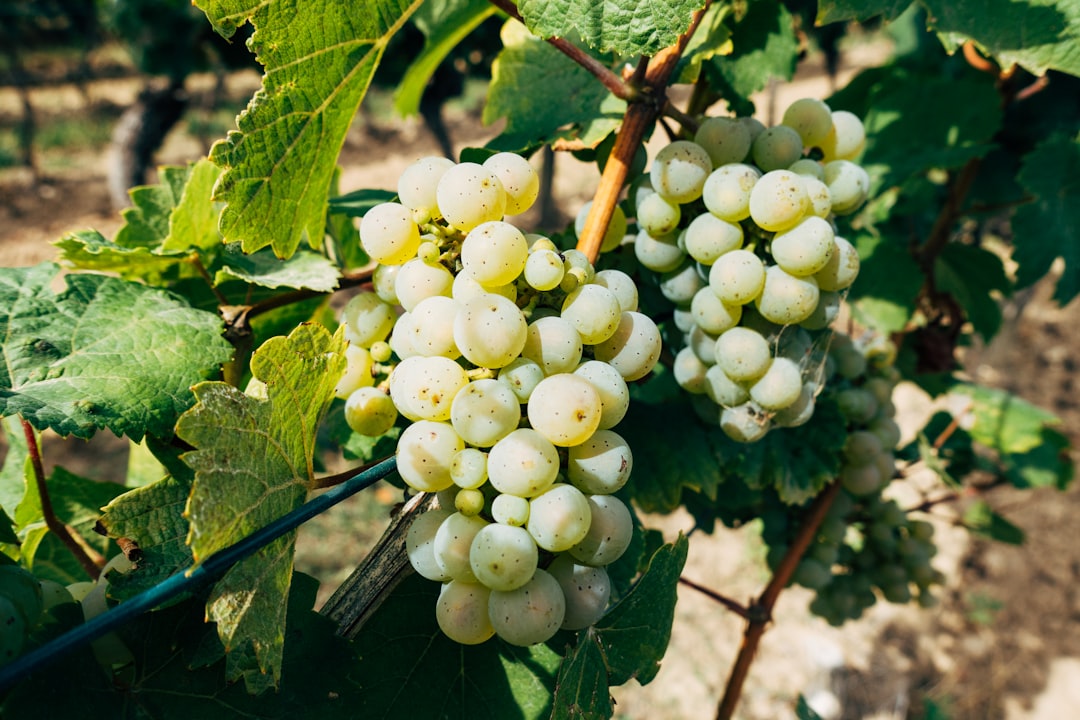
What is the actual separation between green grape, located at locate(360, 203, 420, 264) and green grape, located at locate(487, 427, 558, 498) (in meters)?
0.26

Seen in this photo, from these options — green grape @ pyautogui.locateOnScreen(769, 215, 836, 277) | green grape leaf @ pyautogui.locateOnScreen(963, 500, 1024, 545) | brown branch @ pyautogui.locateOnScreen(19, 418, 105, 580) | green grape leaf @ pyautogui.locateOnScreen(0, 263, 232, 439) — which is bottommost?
green grape leaf @ pyautogui.locateOnScreen(963, 500, 1024, 545)

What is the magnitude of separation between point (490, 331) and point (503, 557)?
0.20m

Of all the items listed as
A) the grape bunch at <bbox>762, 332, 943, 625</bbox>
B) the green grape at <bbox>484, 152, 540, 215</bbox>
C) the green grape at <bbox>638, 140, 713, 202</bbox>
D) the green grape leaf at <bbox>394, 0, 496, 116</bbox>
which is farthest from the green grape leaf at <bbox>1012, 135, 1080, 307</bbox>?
the green grape at <bbox>484, 152, 540, 215</bbox>

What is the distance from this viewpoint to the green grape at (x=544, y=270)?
720 mm

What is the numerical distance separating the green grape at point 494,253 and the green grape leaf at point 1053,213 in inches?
51.5

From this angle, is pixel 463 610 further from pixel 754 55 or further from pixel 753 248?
pixel 754 55

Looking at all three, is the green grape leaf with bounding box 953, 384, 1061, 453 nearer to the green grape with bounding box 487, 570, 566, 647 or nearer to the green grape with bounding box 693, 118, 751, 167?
the green grape with bounding box 693, 118, 751, 167

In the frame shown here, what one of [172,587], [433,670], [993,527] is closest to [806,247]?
[433,670]

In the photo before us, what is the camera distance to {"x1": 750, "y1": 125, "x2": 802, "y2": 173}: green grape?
35.9 inches

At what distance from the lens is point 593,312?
2.38ft

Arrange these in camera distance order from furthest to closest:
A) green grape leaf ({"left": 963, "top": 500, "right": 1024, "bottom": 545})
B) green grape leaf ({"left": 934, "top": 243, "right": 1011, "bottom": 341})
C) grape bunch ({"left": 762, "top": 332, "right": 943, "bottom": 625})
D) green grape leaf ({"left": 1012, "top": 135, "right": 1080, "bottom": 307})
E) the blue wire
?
green grape leaf ({"left": 963, "top": 500, "right": 1024, "bottom": 545}), green grape leaf ({"left": 934, "top": 243, "right": 1011, "bottom": 341}), green grape leaf ({"left": 1012, "top": 135, "right": 1080, "bottom": 307}), grape bunch ({"left": 762, "top": 332, "right": 943, "bottom": 625}), the blue wire

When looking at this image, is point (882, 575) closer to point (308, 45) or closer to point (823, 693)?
point (308, 45)

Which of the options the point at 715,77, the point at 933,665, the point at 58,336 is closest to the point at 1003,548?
the point at 933,665

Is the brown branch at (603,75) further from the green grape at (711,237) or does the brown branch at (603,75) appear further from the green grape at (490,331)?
the green grape at (490,331)
